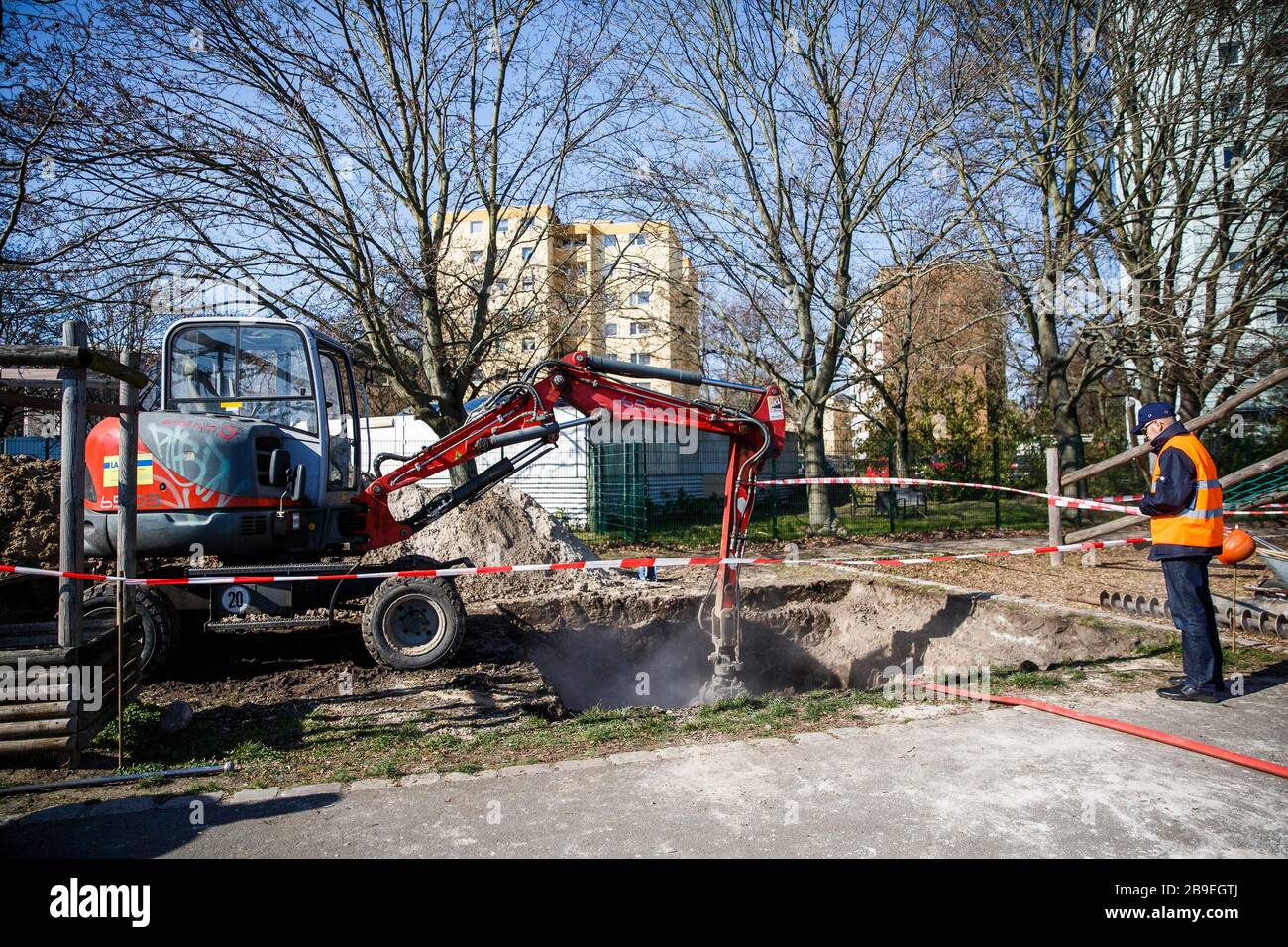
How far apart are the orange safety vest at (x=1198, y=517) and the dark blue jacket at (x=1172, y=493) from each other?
28mm

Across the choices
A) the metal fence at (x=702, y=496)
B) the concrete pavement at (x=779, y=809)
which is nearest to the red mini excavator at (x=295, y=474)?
the concrete pavement at (x=779, y=809)

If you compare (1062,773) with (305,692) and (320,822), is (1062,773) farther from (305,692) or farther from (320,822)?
(305,692)

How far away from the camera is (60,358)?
177 inches

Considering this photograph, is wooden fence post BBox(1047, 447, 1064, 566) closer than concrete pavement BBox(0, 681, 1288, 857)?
No

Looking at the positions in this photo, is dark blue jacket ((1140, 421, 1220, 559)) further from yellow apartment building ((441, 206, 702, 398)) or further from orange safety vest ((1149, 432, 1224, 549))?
yellow apartment building ((441, 206, 702, 398))

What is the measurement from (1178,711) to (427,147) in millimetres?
12064

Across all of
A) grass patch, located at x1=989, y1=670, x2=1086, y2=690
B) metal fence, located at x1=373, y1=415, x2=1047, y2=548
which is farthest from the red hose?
metal fence, located at x1=373, y1=415, x2=1047, y2=548

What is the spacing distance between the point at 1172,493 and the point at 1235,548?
1.08 m

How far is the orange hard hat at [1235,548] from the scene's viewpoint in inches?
244

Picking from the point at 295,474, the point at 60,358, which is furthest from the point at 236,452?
the point at 60,358

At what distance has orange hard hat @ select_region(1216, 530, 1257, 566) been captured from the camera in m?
6.21

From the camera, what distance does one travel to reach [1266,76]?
42.1 feet

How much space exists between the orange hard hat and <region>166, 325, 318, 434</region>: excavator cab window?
731cm
